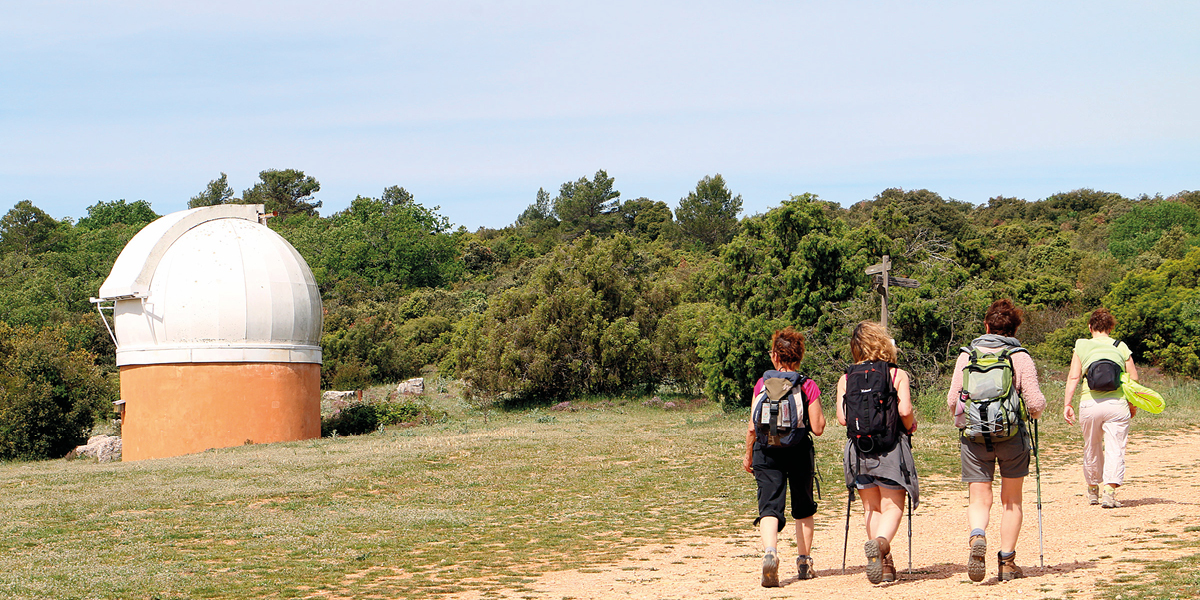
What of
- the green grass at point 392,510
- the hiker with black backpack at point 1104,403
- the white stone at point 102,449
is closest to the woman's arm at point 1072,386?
the hiker with black backpack at point 1104,403

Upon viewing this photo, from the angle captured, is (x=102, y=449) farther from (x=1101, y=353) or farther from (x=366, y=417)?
(x=1101, y=353)

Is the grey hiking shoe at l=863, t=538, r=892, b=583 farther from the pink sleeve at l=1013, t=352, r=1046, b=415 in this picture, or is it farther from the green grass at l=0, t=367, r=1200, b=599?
the green grass at l=0, t=367, r=1200, b=599

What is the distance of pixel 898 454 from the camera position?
21.3 feet

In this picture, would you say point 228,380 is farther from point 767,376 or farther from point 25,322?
point 25,322

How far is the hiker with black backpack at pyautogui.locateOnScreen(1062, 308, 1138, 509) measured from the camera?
9133mm

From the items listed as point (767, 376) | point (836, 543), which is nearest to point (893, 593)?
point (767, 376)

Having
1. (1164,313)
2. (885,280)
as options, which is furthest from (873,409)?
(1164,313)

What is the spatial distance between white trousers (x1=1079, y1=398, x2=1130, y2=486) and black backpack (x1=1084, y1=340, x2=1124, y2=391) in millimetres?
178

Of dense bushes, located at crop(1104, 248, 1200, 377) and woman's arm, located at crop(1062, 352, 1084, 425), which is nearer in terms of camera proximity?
woman's arm, located at crop(1062, 352, 1084, 425)

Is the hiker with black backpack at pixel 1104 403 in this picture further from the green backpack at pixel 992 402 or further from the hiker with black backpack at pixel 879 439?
the hiker with black backpack at pixel 879 439

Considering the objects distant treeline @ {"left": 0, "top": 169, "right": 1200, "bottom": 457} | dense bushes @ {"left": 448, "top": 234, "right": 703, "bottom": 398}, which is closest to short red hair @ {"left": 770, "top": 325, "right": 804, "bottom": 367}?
distant treeline @ {"left": 0, "top": 169, "right": 1200, "bottom": 457}

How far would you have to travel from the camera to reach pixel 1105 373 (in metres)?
9.15

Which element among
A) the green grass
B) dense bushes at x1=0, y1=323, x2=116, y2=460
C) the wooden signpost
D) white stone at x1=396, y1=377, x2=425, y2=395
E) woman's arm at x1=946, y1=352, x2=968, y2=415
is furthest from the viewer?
white stone at x1=396, y1=377, x2=425, y2=395

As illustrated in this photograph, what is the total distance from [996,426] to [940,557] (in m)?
1.62
